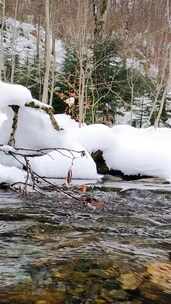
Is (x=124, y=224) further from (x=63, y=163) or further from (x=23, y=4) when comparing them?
(x=23, y=4)

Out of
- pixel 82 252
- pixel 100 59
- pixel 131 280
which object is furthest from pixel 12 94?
pixel 100 59

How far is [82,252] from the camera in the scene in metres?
3.64

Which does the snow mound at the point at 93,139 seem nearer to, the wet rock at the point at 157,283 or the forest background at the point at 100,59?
the forest background at the point at 100,59

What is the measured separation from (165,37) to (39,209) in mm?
18513


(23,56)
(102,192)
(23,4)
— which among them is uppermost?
(23,4)

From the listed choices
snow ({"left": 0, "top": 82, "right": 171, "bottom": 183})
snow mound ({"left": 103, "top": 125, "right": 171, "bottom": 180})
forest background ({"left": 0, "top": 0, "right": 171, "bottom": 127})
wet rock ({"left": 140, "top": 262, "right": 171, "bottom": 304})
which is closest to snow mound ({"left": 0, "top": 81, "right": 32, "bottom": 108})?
snow ({"left": 0, "top": 82, "right": 171, "bottom": 183})

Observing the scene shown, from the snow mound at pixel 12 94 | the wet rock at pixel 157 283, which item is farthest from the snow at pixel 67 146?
the wet rock at pixel 157 283

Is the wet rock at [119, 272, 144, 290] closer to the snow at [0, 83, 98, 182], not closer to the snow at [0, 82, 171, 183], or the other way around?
the snow at [0, 82, 171, 183]

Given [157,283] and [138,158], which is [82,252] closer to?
[157,283]

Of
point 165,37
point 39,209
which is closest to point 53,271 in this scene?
point 39,209

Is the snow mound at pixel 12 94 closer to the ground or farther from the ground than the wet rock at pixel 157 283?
farther from the ground

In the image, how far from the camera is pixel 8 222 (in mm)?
4590

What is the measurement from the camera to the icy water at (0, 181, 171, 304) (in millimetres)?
2865

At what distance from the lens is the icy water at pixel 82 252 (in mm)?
2865
